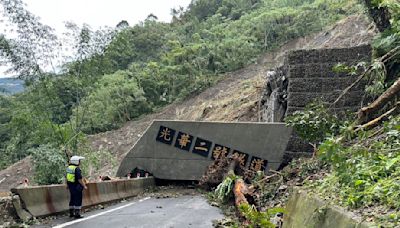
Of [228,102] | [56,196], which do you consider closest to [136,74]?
[228,102]

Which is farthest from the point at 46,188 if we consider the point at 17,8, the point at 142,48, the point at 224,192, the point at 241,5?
the point at 241,5

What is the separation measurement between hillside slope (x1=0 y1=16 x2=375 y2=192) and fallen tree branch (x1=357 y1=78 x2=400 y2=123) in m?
12.9

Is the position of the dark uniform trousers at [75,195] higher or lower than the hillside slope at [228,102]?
lower

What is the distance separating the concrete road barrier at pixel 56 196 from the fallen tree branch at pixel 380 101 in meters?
6.16

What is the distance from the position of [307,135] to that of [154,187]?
8.20 m

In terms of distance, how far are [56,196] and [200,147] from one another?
742 centimetres

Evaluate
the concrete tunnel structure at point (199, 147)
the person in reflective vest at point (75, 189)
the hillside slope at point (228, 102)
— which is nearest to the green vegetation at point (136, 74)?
the hillside slope at point (228, 102)

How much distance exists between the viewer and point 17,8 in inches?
749

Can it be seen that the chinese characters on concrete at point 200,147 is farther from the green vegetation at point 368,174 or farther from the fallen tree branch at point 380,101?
the green vegetation at point 368,174

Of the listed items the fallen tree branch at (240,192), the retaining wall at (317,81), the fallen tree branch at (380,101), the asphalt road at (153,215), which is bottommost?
the asphalt road at (153,215)

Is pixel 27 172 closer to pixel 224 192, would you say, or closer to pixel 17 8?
pixel 17 8

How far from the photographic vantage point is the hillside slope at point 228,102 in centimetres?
2369

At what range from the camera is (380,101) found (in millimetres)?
7777

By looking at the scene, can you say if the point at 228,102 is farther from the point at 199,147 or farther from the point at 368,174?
the point at 368,174
